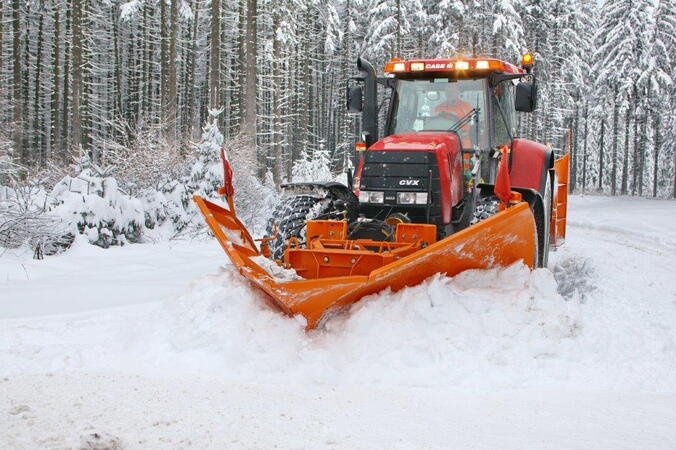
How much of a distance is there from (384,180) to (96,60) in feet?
121

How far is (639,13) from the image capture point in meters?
37.3

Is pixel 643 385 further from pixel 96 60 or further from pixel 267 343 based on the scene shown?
pixel 96 60

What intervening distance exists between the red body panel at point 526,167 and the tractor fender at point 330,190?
1739mm

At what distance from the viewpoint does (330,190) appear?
615 centimetres

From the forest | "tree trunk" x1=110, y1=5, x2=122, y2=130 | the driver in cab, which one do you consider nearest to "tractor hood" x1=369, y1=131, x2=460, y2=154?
the driver in cab

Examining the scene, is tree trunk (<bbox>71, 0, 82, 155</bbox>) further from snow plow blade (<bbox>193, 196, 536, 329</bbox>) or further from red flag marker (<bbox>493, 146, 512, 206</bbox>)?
red flag marker (<bbox>493, 146, 512, 206</bbox>)

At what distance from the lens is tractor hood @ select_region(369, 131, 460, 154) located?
5.41 metres

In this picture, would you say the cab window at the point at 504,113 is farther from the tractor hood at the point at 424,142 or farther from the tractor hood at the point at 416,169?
the tractor hood at the point at 416,169

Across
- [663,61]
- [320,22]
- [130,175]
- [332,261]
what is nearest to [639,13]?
[663,61]

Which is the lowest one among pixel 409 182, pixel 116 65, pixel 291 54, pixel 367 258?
pixel 367 258

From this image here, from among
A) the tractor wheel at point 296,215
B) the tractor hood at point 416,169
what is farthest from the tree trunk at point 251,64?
the tractor hood at point 416,169

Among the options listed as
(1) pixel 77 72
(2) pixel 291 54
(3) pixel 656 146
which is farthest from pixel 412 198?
(3) pixel 656 146

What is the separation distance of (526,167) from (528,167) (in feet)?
0.08

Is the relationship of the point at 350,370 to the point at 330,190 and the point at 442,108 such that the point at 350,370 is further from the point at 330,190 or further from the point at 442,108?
the point at 442,108
